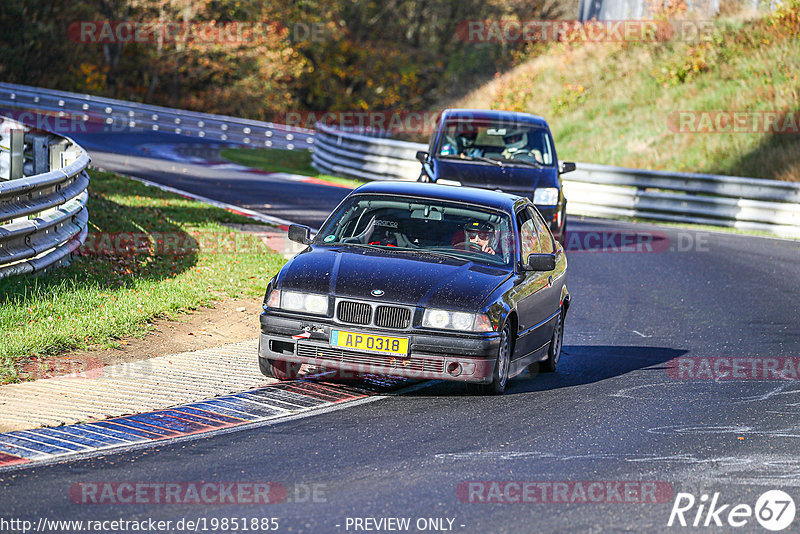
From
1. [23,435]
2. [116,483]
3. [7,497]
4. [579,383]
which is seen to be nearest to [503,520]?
[116,483]

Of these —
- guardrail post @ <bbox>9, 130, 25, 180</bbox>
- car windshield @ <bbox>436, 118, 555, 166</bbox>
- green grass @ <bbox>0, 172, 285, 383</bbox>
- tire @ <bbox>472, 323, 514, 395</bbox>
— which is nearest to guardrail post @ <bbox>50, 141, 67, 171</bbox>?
green grass @ <bbox>0, 172, 285, 383</bbox>

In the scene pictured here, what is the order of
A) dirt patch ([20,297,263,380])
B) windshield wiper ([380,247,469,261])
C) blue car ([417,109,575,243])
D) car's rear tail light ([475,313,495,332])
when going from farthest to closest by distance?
blue car ([417,109,575,243])
windshield wiper ([380,247,469,261])
dirt patch ([20,297,263,380])
car's rear tail light ([475,313,495,332])

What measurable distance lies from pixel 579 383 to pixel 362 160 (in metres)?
20.1

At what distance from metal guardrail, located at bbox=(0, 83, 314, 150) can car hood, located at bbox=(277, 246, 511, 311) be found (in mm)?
27338

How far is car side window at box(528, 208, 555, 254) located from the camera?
1040 centimetres

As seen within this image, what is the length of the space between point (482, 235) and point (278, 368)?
201cm

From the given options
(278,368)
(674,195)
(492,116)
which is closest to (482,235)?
(278,368)

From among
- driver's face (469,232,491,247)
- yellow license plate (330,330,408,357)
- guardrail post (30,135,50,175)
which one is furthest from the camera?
guardrail post (30,135,50,175)

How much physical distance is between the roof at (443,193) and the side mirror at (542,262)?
0.70 metres

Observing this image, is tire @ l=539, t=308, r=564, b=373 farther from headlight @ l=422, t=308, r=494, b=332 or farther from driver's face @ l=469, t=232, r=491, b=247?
headlight @ l=422, t=308, r=494, b=332

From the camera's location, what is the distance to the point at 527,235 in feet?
32.6

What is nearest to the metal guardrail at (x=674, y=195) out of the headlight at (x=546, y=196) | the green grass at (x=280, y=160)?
the green grass at (x=280, y=160)

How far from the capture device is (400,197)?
31.7ft

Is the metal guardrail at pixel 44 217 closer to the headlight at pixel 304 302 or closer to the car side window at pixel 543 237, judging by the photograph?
the headlight at pixel 304 302
